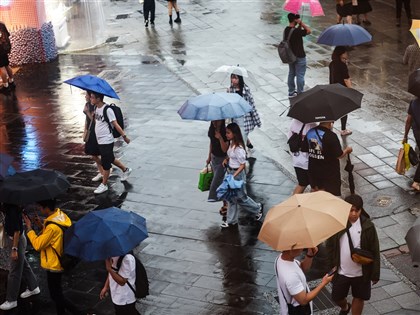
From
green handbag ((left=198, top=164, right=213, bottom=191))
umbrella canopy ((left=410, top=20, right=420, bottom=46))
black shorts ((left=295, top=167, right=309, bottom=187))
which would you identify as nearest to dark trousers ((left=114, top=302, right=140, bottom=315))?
green handbag ((left=198, top=164, right=213, bottom=191))

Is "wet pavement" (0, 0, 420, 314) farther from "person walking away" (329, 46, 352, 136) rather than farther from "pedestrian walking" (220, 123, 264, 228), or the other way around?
"person walking away" (329, 46, 352, 136)

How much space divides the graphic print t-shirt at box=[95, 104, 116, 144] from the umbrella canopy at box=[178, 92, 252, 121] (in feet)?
4.85

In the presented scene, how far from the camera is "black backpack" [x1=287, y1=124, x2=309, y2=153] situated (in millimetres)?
9367

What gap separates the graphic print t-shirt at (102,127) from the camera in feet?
35.7

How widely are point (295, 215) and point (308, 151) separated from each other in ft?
9.56

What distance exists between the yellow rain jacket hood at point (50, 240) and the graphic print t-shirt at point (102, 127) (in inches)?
132

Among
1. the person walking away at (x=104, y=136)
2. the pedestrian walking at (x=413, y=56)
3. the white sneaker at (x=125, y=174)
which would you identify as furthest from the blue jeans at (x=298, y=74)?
the person walking away at (x=104, y=136)

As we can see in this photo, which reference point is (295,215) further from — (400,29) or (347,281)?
(400,29)

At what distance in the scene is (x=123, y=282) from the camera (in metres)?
6.93

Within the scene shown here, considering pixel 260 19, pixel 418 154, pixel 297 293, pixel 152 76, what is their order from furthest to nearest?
Answer: 1. pixel 260 19
2. pixel 152 76
3. pixel 418 154
4. pixel 297 293

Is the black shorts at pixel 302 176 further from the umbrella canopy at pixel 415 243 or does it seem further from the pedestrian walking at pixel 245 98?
the umbrella canopy at pixel 415 243

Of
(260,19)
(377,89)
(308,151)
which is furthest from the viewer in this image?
(260,19)

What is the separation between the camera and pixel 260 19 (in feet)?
71.8

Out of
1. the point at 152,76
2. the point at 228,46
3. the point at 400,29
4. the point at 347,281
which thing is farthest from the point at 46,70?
the point at 347,281
